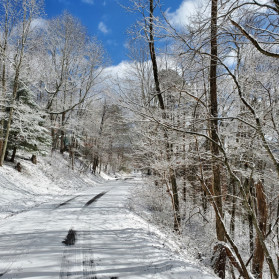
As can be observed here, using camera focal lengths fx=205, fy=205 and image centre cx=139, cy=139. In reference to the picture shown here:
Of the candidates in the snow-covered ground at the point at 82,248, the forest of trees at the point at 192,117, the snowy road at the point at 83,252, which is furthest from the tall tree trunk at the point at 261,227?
the snowy road at the point at 83,252

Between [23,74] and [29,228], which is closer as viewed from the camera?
[29,228]

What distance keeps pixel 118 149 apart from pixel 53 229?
28155 millimetres

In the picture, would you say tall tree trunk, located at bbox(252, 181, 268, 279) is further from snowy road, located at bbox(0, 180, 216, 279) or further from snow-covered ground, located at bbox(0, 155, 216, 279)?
snowy road, located at bbox(0, 180, 216, 279)

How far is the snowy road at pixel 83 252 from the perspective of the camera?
11.3 feet

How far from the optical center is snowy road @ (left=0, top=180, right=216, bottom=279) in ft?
11.3

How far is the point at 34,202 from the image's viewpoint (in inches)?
361

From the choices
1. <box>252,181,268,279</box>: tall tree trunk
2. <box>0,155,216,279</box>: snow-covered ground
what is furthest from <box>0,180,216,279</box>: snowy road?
<box>252,181,268,279</box>: tall tree trunk

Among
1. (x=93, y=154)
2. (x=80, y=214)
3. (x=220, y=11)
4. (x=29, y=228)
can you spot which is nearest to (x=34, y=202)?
(x=80, y=214)

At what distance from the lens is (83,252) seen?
414 centimetres

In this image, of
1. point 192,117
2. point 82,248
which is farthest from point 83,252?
point 192,117

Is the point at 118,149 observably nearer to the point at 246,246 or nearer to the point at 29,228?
the point at 246,246

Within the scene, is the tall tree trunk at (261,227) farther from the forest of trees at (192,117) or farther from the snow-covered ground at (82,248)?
the snow-covered ground at (82,248)

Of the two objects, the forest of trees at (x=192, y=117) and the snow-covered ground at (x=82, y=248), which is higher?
the forest of trees at (x=192, y=117)

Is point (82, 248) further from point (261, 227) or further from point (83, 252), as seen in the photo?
point (261, 227)
